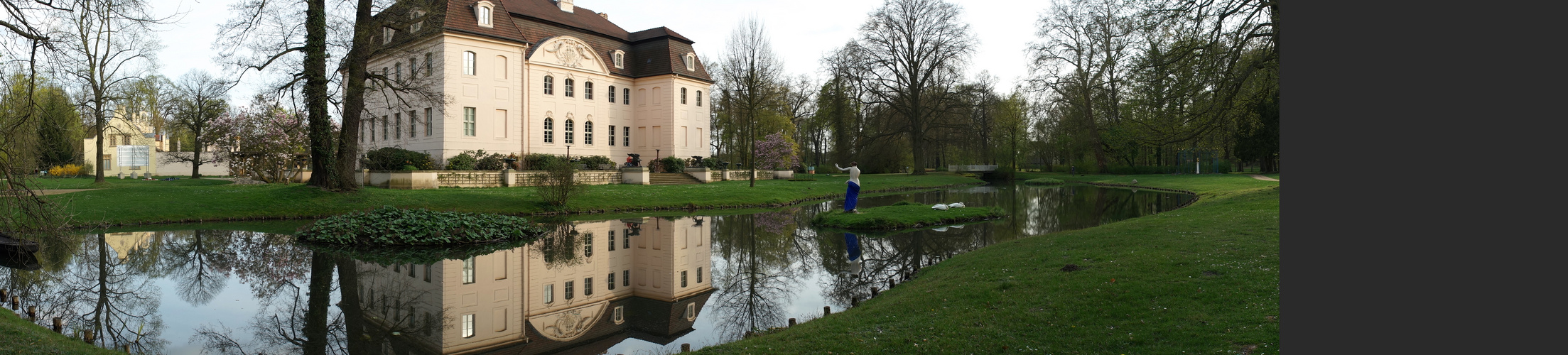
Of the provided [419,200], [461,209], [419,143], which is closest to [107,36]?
[419,143]

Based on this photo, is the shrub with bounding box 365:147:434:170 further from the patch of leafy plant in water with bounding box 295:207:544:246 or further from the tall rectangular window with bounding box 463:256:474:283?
the tall rectangular window with bounding box 463:256:474:283

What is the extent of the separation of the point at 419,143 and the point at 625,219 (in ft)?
57.4

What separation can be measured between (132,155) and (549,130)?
29.9 meters

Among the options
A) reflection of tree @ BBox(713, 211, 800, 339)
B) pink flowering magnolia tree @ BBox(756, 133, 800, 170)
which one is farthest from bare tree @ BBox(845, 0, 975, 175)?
reflection of tree @ BBox(713, 211, 800, 339)

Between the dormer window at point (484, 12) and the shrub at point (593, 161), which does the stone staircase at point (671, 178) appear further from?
the dormer window at point (484, 12)

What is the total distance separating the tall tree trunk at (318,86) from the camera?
20125 mm

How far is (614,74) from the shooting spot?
38.8 m

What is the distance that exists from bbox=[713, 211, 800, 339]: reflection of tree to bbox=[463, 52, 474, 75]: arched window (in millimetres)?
18544

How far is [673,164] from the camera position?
117ft

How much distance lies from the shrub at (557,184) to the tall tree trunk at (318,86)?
583 cm

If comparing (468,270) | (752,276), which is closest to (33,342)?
(468,270)

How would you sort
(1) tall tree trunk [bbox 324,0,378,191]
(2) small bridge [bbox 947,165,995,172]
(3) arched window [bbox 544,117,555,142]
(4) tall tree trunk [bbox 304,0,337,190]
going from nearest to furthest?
(4) tall tree trunk [bbox 304,0,337,190] → (1) tall tree trunk [bbox 324,0,378,191] → (3) arched window [bbox 544,117,555,142] → (2) small bridge [bbox 947,165,995,172]

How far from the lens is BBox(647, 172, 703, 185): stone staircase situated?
33.7m

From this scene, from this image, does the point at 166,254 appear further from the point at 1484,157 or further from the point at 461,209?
the point at 1484,157
